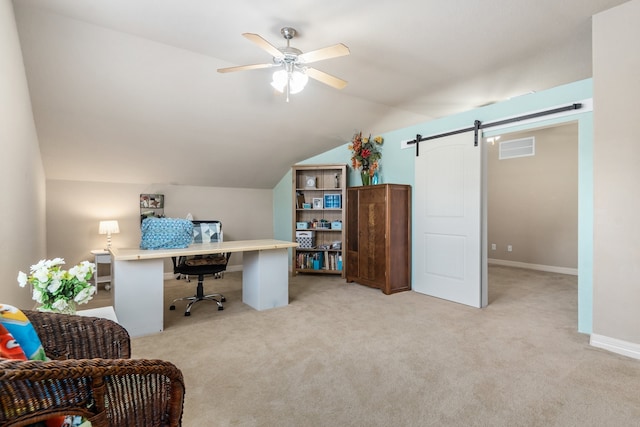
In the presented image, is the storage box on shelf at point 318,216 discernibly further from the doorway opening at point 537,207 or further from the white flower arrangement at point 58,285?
the white flower arrangement at point 58,285

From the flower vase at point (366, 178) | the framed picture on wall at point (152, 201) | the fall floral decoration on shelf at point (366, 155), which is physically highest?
the fall floral decoration on shelf at point (366, 155)

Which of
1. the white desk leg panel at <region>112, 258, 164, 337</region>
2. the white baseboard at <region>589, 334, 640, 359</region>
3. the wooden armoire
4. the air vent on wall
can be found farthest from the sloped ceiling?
the white baseboard at <region>589, 334, 640, 359</region>

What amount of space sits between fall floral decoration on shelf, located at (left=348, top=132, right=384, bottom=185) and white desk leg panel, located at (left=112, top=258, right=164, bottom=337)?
10.1 feet

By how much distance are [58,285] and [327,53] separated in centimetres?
220

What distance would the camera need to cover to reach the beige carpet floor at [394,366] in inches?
70.2

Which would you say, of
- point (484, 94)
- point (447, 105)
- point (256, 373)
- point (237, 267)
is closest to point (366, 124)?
point (447, 105)

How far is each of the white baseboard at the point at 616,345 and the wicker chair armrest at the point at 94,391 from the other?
3168mm

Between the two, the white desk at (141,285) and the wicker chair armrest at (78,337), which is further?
the white desk at (141,285)

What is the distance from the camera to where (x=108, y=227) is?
15.0 feet

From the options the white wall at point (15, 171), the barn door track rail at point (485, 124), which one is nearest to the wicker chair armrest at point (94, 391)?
the white wall at point (15, 171)

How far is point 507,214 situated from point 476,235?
3453mm

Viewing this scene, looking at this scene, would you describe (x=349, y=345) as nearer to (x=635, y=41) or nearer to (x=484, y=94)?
(x=635, y=41)

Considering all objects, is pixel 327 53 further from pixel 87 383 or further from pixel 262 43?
pixel 87 383

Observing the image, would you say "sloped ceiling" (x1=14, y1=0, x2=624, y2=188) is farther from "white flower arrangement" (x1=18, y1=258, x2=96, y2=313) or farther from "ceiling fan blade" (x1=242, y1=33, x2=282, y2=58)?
"white flower arrangement" (x1=18, y1=258, x2=96, y2=313)
